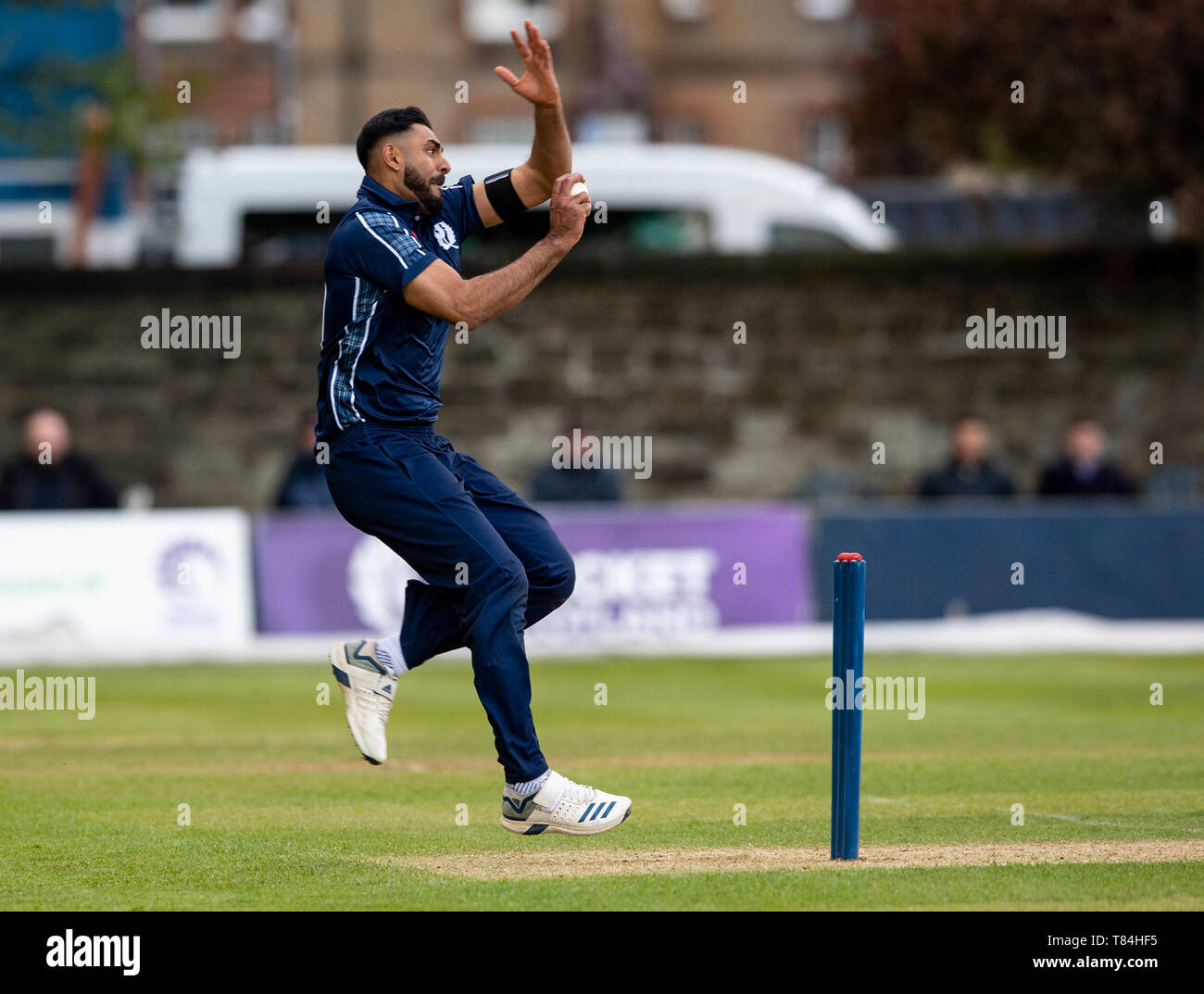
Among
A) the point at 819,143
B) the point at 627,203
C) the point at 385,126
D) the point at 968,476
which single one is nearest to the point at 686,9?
the point at 819,143

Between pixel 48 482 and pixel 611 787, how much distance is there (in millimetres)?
10164

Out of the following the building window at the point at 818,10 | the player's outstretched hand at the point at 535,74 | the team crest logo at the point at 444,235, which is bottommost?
the team crest logo at the point at 444,235

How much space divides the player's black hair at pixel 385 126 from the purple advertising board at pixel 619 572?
9855 millimetres

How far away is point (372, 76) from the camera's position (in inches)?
1570

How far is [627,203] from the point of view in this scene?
936 inches

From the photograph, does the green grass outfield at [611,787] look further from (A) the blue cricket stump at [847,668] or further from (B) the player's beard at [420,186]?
(B) the player's beard at [420,186]

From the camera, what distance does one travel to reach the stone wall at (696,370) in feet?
77.5

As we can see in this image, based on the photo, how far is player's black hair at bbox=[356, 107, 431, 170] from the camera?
23.9 feet
